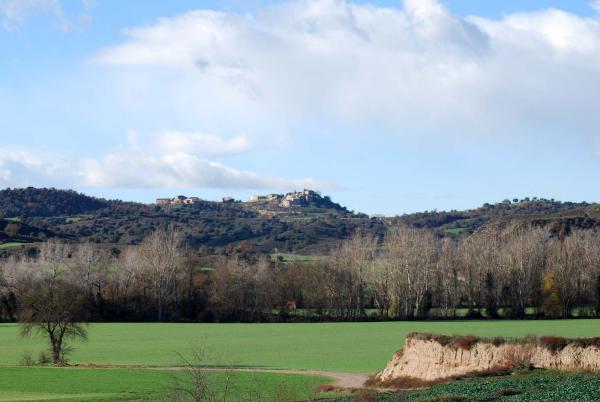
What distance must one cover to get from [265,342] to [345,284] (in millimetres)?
46183

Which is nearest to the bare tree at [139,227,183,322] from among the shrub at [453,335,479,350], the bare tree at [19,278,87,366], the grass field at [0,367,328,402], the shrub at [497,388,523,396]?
the bare tree at [19,278,87,366]

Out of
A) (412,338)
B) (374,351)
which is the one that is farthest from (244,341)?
(412,338)

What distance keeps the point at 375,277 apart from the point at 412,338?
2958 inches

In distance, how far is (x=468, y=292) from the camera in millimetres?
130500

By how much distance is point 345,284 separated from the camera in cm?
12812

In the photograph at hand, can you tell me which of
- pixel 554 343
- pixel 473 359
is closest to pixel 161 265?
pixel 473 359

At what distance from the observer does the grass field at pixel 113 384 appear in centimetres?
4541

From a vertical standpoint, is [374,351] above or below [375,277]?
below

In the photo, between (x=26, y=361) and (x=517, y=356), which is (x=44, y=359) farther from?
(x=517, y=356)

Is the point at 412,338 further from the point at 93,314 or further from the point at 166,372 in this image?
the point at 93,314

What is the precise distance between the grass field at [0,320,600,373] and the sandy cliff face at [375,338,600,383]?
500cm

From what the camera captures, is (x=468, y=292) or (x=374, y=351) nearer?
(x=374, y=351)

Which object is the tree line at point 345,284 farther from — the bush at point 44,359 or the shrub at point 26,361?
the shrub at point 26,361

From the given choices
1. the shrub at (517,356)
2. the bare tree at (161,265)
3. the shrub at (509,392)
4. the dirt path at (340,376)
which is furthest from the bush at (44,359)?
the bare tree at (161,265)
